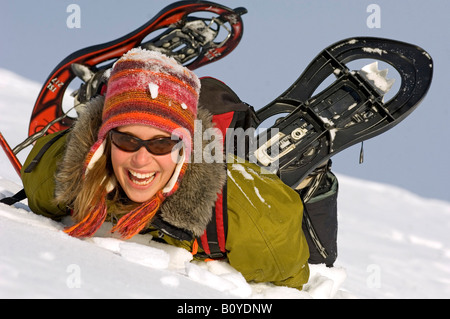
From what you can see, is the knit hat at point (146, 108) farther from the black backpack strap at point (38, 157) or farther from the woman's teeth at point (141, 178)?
the black backpack strap at point (38, 157)

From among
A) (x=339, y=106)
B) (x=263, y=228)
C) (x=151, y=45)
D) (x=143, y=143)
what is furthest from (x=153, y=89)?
(x=151, y=45)

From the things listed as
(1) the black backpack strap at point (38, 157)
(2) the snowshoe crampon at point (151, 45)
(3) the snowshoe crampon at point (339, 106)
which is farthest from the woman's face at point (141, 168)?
(2) the snowshoe crampon at point (151, 45)

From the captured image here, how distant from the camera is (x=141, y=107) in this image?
2.22m

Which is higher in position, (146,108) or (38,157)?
(146,108)

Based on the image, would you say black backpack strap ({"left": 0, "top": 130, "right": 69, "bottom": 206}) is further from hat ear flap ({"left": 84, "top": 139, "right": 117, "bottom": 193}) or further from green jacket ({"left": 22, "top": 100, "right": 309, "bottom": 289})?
hat ear flap ({"left": 84, "top": 139, "right": 117, "bottom": 193})

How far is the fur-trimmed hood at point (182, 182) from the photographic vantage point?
7.79 feet

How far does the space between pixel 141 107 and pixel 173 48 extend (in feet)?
9.21

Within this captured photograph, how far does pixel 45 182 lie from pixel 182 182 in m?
0.65

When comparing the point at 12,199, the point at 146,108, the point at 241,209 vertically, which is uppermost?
the point at 146,108

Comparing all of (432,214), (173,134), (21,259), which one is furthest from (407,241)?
(21,259)

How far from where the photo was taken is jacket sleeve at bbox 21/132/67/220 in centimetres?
260

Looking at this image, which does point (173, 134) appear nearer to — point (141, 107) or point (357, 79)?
point (141, 107)

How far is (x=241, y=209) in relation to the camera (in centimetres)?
242

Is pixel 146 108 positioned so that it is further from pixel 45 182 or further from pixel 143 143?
pixel 45 182
